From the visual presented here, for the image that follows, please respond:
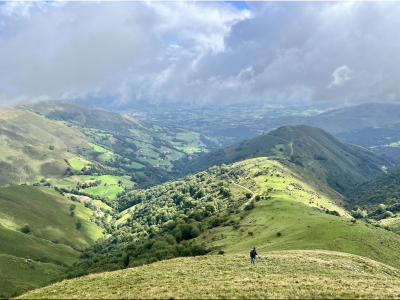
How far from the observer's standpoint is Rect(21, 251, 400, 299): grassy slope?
36062 mm

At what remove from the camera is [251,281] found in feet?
136

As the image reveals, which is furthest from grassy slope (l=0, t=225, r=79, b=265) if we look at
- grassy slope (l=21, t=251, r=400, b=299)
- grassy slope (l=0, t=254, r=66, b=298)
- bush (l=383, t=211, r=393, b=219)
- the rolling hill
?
bush (l=383, t=211, r=393, b=219)

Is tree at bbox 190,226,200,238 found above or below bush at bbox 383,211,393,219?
above

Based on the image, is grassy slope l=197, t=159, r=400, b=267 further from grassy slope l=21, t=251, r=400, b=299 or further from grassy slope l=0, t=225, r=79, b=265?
grassy slope l=0, t=225, r=79, b=265

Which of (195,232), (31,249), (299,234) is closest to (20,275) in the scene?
(31,249)

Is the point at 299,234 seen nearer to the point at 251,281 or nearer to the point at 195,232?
the point at 251,281

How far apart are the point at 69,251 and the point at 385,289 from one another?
218674 mm

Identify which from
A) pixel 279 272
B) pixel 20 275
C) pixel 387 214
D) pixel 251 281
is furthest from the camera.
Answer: pixel 387 214

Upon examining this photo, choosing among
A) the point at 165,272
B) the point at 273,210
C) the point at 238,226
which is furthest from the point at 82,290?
the point at 273,210

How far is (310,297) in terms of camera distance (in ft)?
112

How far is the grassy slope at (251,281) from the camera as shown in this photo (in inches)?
1420

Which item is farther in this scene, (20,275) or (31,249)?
(31,249)

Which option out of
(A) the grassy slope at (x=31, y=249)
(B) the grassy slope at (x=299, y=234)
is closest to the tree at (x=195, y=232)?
(B) the grassy slope at (x=299, y=234)

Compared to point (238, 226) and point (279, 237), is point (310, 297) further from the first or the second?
point (238, 226)
